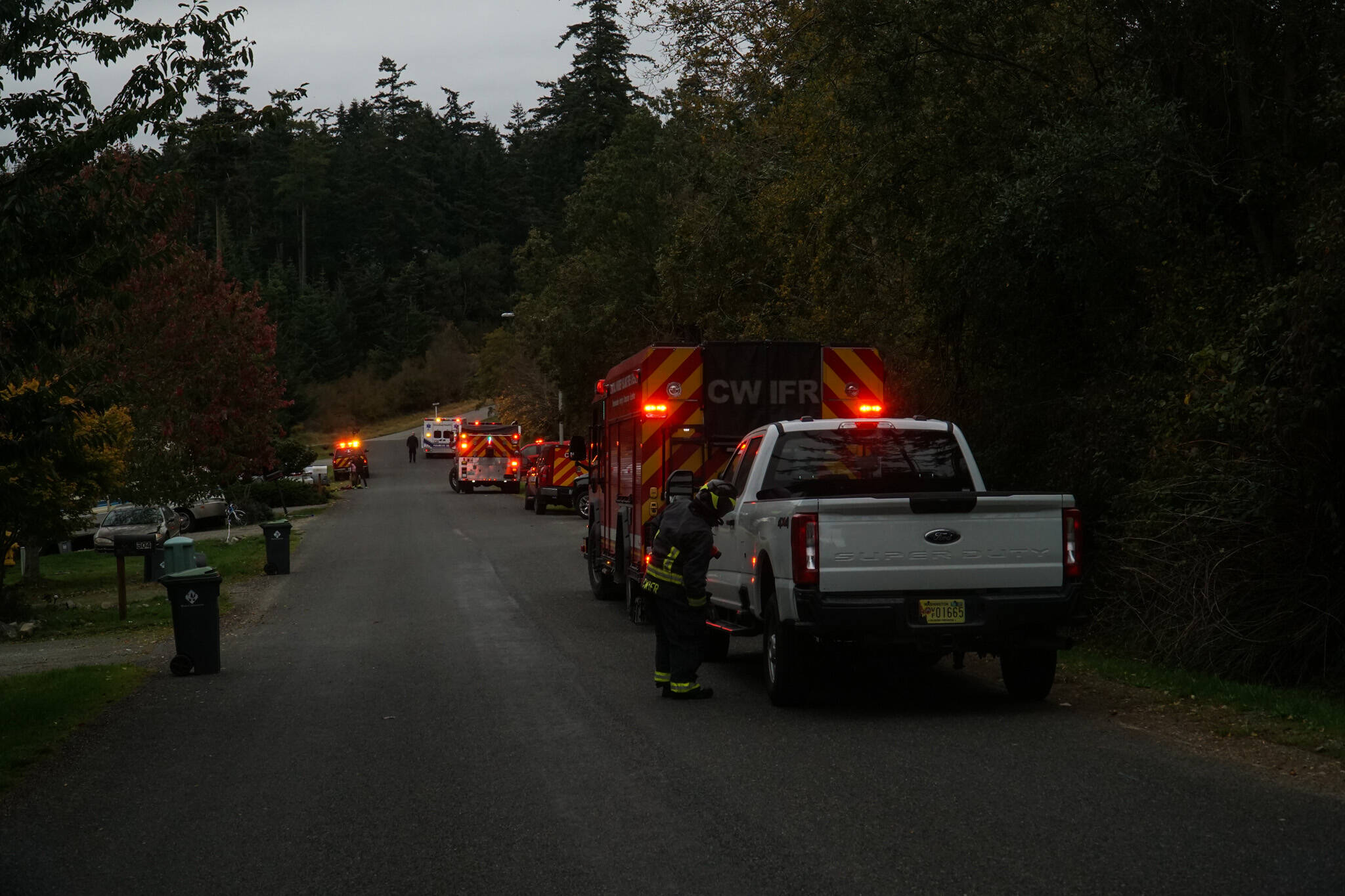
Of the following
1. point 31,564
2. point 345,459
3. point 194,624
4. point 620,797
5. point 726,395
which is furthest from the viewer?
point 345,459

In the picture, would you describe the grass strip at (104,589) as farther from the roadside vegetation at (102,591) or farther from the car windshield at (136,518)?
the car windshield at (136,518)

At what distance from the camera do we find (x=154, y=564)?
2661 centimetres

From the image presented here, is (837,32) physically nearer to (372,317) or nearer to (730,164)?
(730,164)

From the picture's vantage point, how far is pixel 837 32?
17156mm

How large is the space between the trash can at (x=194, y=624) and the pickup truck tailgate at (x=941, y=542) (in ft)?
21.7

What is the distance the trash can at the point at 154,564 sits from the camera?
87.0 ft

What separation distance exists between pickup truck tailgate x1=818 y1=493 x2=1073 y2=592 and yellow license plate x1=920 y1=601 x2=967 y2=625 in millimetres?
104

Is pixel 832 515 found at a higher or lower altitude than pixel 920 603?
higher

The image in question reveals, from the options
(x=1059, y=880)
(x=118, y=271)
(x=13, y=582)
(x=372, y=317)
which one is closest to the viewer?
(x=1059, y=880)

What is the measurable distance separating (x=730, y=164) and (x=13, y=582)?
15.4 meters

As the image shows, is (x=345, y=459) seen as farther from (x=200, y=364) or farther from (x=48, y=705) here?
(x=48, y=705)

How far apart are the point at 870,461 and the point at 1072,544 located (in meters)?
2.08

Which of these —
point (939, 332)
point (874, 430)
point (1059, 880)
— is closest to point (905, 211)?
point (939, 332)

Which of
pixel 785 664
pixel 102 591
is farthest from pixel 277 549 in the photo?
pixel 785 664
